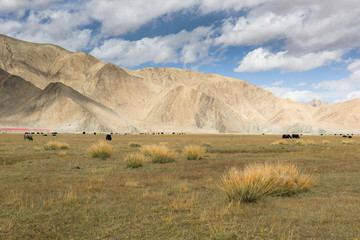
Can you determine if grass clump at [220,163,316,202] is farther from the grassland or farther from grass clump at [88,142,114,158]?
grass clump at [88,142,114,158]

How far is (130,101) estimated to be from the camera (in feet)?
462

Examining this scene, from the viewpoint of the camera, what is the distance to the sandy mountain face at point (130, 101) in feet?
364

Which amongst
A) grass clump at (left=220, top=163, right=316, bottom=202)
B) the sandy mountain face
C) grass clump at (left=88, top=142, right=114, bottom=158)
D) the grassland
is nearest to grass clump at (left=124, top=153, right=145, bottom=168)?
the grassland

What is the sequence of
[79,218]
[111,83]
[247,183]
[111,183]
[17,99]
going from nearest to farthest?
[79,218] < [247,183] < [111,183] < [17,99] < [111,83]

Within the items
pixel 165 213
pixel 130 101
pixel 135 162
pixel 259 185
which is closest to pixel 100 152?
pixel 135 162

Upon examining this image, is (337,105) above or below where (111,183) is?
above

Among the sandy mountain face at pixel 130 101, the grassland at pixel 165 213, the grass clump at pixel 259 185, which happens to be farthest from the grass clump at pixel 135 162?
the sandy mountain face at pixel 130 101

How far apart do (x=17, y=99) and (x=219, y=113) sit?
3481 inches

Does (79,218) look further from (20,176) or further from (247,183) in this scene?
(20,176)

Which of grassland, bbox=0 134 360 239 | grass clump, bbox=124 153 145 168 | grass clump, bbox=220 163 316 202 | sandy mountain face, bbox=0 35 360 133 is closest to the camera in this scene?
grassland, bbox=0 134 360 239

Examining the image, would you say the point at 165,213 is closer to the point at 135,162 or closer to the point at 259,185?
the point at 259,185

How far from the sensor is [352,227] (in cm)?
571

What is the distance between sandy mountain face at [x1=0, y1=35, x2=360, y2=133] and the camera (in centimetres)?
11100

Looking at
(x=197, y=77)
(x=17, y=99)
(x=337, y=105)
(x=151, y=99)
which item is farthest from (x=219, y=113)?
(x=337, y=105)
